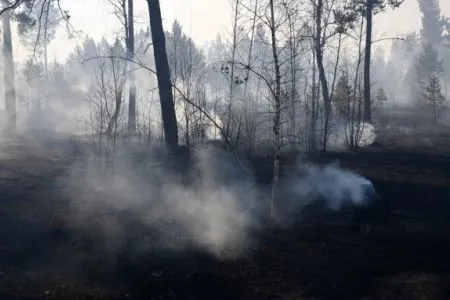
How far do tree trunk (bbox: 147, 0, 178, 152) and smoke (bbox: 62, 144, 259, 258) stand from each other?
1.07 m

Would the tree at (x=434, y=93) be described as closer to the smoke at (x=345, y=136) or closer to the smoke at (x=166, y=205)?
the smoke at (x=345, y=136)

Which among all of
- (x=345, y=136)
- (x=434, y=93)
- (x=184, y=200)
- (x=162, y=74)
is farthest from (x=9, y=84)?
(x=434, y=93)

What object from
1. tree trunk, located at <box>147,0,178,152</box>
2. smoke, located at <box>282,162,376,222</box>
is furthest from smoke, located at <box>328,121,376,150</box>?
tree trunk, located at <box>147,0,178,152</box>

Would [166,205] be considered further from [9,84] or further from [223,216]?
[9,84]

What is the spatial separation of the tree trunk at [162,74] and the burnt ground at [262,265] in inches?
183

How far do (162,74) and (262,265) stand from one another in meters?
8.71

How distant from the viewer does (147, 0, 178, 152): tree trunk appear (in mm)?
14891

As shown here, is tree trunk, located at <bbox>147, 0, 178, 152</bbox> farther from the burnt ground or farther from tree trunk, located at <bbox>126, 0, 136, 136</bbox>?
tree trunk, located at <bbox>126, 0, 136, 136</bbox>

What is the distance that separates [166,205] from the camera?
12016 millimetres

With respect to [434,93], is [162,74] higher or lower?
lower

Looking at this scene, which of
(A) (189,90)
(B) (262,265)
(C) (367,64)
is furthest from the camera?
(C) (367,64)

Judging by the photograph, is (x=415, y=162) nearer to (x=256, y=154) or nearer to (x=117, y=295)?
(x=256, y=154)

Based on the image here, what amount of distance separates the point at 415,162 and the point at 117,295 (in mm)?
13967

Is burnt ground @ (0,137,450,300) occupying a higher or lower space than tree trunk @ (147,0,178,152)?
lower
